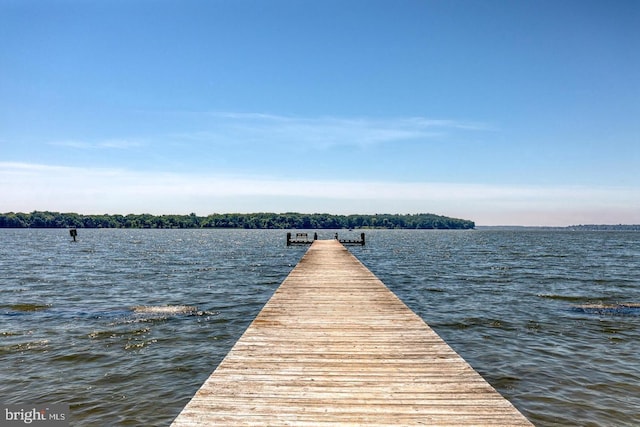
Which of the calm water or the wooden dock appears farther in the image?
the calm water

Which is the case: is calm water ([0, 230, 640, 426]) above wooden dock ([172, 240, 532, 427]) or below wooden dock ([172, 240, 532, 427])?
below

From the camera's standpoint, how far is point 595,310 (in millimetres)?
17891

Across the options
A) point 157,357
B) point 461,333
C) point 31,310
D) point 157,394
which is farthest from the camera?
point 31,310

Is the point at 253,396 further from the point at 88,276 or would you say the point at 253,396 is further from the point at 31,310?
the point at 88,276

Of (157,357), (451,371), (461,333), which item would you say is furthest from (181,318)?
(451,371)

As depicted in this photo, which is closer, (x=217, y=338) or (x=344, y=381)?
(x=344, y=381)

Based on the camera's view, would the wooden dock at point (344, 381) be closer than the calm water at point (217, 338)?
Yes

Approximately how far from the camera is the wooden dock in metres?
5.02

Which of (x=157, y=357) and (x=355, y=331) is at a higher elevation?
(x=355, y=331)

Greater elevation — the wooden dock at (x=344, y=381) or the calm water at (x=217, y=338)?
the wooden dock at (x=344, y=381)

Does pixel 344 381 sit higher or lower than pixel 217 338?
higher

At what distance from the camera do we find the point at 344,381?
6102 mm

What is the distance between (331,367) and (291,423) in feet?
6.27

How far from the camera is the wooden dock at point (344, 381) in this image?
5.02m
